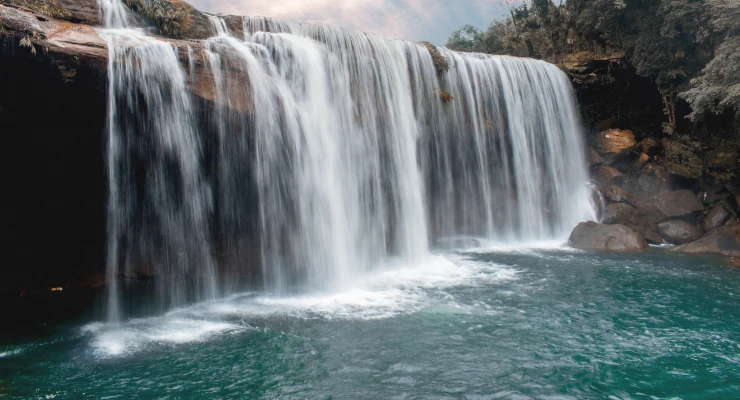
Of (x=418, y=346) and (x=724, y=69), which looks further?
(x=724, y=69)

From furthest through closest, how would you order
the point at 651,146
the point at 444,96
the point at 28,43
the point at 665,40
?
the point at 651,146, the point at 665,40, the point at 444,96, the point at 28,43

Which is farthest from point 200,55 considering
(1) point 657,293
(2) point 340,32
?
(1) point 657,293

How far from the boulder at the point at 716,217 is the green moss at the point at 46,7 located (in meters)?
20.6

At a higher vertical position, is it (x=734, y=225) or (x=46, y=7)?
(x=46, y=7)

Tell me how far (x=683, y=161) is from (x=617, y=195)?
2.76m

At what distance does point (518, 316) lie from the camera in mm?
9055

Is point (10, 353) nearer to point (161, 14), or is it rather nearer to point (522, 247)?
point (161, 14)

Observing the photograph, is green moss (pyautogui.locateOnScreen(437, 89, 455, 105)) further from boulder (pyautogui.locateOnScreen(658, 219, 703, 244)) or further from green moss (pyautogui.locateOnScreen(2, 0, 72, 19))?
green moss (pyautogui.locateOnScreen(2, 0, 72, 19))

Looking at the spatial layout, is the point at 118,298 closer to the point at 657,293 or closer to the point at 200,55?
the point at 200,55

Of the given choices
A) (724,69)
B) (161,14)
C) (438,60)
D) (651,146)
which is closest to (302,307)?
(161,14)

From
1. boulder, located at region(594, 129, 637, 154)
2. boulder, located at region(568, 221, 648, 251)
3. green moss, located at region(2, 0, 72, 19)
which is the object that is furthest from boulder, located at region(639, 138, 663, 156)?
green moss, located at region(2, 0, 72, 19)

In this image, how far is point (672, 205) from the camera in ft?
55.5

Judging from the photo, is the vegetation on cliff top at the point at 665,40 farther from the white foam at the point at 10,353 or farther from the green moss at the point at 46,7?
the white foam at the point at 10,353

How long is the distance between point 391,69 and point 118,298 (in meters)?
10.3
